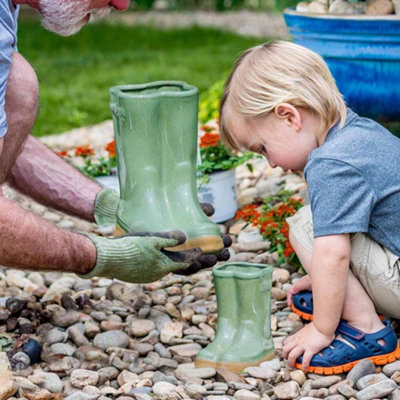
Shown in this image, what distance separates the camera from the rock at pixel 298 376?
8.04 ft

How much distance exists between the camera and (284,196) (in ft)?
12.3

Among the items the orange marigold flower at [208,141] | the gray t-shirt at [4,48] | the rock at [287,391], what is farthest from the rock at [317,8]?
the rock at [287,391]

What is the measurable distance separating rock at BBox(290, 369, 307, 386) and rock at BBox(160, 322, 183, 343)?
43 cm

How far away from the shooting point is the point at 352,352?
2.51 m

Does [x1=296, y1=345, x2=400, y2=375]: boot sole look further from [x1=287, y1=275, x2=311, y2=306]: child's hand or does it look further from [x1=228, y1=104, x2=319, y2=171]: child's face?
[x1=228, y1=104, x2=319, y2=171]: child's face

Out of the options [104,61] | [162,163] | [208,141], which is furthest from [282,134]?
[104,61]

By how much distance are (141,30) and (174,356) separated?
7.01m

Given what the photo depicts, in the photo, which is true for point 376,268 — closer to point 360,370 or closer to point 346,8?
point 360,370

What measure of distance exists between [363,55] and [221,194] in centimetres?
82

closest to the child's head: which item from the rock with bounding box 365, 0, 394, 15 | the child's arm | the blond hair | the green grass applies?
the blond hair

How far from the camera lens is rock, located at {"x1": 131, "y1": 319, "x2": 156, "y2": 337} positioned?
2784 millimetres

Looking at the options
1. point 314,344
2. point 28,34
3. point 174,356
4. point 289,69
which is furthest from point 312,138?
point 28,34

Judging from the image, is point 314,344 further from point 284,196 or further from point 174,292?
point 284,196

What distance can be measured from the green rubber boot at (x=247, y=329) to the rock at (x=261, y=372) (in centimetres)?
3
